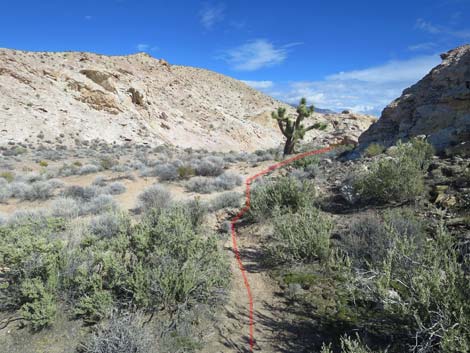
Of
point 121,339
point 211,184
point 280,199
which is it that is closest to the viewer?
point 121,339

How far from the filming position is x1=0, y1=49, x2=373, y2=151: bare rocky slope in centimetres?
2667

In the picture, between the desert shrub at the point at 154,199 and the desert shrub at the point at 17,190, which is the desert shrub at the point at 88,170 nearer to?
the desert shrub at the point at 17,190

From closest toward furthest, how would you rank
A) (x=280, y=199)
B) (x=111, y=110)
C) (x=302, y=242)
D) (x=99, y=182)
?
(x=302, y=242), (x=280, y=199), (x=99, y=182), (x=111, y=110)

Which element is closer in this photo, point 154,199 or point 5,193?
point 154,199

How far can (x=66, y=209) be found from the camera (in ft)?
27.3

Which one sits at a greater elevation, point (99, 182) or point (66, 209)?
point (99, 182)

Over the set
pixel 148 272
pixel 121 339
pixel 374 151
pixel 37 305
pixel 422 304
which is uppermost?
pixel 374 151

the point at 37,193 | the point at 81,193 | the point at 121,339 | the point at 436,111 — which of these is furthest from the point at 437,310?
the point at 37,193

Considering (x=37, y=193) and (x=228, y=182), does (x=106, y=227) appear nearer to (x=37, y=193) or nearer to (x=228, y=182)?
(x=37, y=193)

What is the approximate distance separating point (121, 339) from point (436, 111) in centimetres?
1223

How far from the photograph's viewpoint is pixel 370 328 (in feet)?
10.8

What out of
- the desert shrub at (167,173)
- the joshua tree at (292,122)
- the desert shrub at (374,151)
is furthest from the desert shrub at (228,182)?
the joshua tree at (292,122)

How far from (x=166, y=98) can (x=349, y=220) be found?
138 feet

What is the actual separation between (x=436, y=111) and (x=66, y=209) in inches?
488
